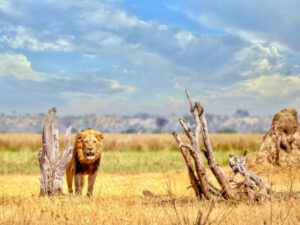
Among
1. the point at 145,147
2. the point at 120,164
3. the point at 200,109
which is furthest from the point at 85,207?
the point at 145,147

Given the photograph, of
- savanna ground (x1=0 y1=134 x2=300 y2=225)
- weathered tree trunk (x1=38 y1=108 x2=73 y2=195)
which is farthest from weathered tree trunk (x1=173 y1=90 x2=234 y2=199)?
weathered tree trunk (x1=38 y1=108 x2=73 y2=195)

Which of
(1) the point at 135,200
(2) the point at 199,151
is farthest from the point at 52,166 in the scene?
(2) the point at 199,151

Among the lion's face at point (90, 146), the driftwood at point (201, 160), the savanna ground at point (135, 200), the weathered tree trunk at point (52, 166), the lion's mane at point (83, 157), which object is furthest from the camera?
the lion's mane at point (83, 157)

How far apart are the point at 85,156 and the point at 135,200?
1.85m

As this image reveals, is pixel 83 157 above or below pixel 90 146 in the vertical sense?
below

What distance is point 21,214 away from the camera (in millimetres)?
6848

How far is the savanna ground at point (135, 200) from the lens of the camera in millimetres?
6371

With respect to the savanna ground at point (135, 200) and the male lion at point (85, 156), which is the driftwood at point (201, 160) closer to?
the savanna ground at point (135, 200)

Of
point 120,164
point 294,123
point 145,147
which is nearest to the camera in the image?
point 294,123

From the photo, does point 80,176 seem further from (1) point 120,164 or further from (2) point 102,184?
(1) point 120,164

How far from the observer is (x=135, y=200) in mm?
8281

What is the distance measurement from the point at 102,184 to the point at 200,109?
5255 mm

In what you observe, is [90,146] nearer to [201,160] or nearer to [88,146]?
[88,146]

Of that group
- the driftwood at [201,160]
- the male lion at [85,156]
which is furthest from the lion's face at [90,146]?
the driftwood at [201,160]
